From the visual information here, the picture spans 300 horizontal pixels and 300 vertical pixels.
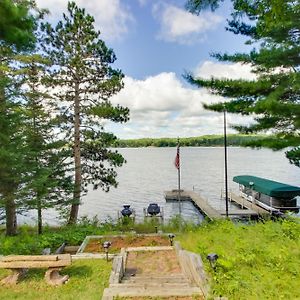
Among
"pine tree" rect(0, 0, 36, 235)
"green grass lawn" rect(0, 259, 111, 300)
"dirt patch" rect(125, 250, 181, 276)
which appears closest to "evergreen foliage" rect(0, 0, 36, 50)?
"green grass lawn" rect(0, 259, 111, 300)

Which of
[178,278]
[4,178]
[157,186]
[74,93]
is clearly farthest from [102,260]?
[157,186]

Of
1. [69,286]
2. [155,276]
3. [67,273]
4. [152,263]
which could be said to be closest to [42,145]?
[67,273]

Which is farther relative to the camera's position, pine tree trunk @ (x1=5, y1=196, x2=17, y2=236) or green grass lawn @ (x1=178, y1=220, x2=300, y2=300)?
pine tree trunk @ (x1=5, y1=196, x2=17, y2=236)

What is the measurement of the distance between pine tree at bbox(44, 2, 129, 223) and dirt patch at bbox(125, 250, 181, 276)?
25.9ft

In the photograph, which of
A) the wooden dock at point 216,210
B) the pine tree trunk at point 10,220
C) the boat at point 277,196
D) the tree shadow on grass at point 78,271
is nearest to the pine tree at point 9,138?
the pine tree trunk at point 10,220

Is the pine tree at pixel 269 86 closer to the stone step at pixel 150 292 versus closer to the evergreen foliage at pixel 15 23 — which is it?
the evergreen foliage at pixel 15 23

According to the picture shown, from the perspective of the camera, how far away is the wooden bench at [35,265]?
7613 mm

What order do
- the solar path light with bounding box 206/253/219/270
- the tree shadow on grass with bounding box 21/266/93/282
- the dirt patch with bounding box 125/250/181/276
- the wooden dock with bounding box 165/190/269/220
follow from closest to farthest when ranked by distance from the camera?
the solar path light with bounding box 206/253/219/270
the tree shadow on grass with bounding box 21/266/93/282
the dirt patch with bounding box 125/250/181/276
the wooden dock with bounding box 165/190/269/220

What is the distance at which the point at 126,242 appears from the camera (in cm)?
1219

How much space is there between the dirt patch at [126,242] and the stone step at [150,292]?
4945 mm

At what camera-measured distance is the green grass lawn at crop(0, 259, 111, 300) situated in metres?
6.69

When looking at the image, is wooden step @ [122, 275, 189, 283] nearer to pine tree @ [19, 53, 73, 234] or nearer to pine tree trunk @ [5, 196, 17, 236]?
pine tree @ [19, 53, 73, 234]

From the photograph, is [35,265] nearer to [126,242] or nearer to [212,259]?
[212,259]

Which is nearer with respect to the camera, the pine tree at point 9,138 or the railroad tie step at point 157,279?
the railroad tie step at point 157,279
